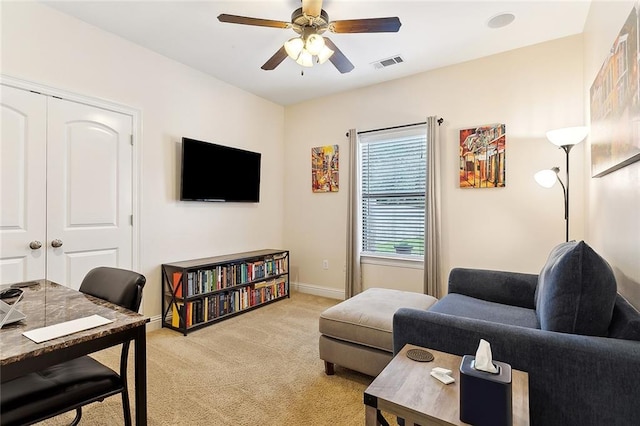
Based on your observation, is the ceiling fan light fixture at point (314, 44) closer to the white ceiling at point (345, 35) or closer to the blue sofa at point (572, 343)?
the white ceiling at point (345, 35)

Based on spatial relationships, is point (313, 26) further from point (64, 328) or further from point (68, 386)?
point (68, 386)

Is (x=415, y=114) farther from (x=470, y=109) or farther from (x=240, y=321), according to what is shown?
(x=240, y=321)

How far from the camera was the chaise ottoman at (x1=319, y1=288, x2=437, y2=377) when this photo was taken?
207 cm

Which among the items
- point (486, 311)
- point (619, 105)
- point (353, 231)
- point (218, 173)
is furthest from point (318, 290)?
point (619, 105)

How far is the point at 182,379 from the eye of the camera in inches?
88.1

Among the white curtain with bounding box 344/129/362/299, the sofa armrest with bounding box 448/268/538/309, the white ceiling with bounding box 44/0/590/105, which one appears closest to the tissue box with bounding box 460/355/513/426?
the sofa armrest with bounding box 448/268/538/309

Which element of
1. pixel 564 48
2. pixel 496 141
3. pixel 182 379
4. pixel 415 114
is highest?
pixel 564 48

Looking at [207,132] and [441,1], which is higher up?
[441,1]

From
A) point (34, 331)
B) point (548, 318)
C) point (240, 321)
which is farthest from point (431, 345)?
point (240, 321)

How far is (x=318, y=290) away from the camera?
448 centimetres

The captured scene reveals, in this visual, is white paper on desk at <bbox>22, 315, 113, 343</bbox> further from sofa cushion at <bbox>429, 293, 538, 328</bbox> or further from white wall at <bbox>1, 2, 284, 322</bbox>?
white wall at <bbox>1, 2, 284, 322</bbox>

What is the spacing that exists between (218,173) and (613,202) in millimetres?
3566

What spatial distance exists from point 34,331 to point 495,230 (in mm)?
3547

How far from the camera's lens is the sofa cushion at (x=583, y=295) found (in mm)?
1291
